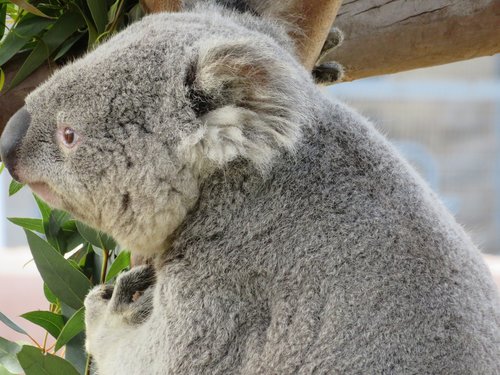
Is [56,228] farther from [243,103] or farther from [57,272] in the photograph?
[243,103]

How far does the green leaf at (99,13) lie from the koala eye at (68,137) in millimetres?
729

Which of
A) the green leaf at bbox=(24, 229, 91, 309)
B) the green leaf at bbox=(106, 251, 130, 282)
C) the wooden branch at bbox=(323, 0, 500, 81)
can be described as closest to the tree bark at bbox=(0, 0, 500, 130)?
the wooden branch at bbox=(323, 0, 500, 81)

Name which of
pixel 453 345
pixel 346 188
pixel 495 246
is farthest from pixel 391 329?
pixel 495 246

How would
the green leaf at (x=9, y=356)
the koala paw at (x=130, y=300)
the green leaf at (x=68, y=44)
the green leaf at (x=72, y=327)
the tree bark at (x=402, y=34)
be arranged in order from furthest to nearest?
the tree bark at (x=402, y=34)
the green leaf at (x=68, y=44)
the green leaf at (x=9, y=356)
the green leaf at (x=72, y=327)
the koala paw at (x=130, y=300)

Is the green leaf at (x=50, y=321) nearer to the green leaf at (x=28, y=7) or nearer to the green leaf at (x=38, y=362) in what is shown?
the green leaf at (x=38, y=362)

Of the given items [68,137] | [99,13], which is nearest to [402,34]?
[99,13]

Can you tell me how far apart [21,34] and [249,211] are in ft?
4.01

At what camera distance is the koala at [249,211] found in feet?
5.75

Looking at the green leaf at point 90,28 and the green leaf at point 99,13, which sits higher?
the green leaf at point 99,13

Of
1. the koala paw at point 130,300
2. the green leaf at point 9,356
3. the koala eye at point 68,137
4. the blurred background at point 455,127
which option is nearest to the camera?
the koala eye at point 68,137

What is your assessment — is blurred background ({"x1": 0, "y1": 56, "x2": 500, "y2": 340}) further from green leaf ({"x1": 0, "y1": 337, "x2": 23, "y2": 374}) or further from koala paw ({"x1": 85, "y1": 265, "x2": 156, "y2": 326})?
koala paw ({"x1": 85, "y1": 265, "x2": 156, "y2": 326})

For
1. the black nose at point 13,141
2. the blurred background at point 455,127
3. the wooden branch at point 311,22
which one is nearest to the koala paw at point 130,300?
the black nose at point 13,141

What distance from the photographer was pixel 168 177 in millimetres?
1854

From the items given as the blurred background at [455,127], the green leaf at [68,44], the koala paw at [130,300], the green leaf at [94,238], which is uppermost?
the green leaf at [68,44]
